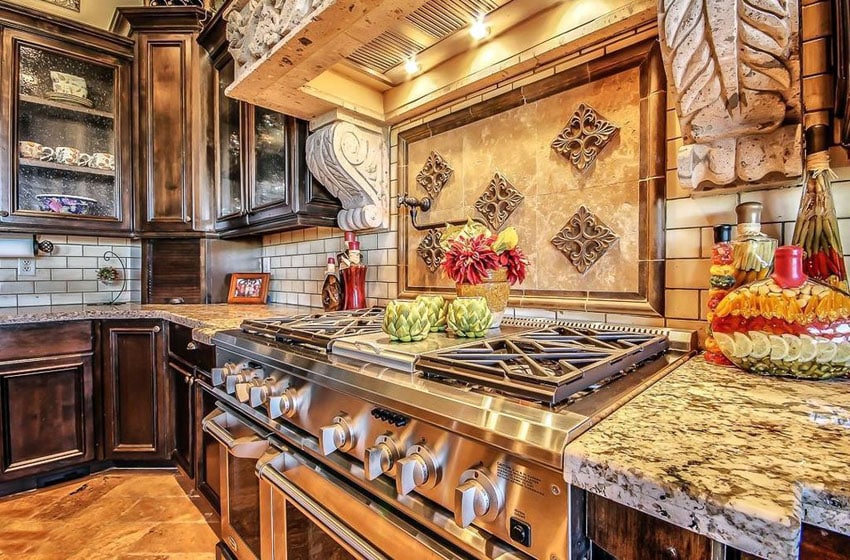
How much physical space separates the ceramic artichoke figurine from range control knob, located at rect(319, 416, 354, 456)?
0.37 m

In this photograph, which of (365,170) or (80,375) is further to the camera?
(80,375)

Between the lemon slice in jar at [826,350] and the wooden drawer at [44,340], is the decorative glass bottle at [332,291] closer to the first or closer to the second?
the wooden drawer at [44,340]

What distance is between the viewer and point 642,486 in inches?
16.0

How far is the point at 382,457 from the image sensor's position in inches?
27.6

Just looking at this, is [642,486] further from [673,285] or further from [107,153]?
[107,153]

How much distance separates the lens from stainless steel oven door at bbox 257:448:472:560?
0.69m

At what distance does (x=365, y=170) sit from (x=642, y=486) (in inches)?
62.3

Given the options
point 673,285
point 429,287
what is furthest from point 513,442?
point 429,287

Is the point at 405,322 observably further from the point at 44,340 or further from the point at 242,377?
the point at 44,340

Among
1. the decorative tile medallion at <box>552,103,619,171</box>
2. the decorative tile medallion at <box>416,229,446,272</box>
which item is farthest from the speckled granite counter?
the decorative tile medallion at <box>552,103,619,171</box>

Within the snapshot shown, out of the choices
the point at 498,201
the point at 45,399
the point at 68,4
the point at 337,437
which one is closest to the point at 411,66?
the point at 498,201

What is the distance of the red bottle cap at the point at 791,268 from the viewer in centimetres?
70

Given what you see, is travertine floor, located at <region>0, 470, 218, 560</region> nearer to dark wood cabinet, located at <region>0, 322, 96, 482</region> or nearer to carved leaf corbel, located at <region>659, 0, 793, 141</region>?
dark wood cabinet, located at <region>0, 322, 96, 482</region>

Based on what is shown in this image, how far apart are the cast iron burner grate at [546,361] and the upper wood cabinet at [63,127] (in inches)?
100
